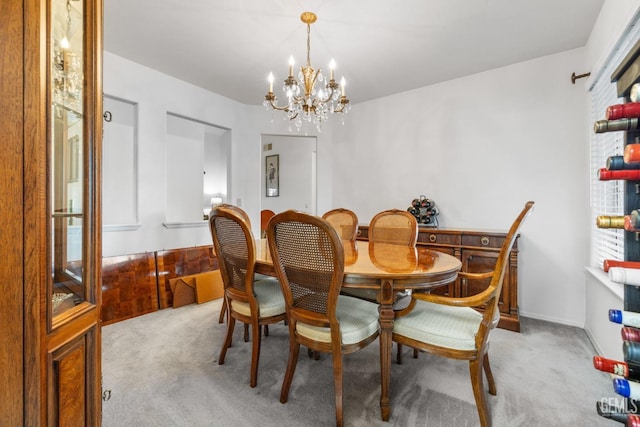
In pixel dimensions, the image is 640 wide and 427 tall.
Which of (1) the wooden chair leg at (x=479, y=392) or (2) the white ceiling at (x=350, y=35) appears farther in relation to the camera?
(2) the white ceiling at (x=350, y=35)

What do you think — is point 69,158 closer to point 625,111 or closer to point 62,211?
point 62,211

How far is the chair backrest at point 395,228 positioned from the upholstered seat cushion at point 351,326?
1.01 m

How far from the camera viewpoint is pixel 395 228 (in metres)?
2.69

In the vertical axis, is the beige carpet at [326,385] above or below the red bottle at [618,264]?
below

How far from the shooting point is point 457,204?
3.40 m

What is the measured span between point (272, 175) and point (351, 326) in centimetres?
499

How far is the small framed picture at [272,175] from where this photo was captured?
19.9 ft

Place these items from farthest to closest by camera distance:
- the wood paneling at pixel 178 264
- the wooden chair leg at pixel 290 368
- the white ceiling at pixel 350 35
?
the wood paneling at pixel 178 264 < the white ceiling at pixel 350 35 < the wooden chair leg at pixel 290 368

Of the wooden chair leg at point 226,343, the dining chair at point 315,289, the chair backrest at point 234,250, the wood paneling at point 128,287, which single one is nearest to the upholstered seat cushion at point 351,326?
the dining chair at point 315,289

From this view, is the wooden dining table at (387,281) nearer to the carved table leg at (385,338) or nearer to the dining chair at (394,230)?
the carved table leg at (385,338)

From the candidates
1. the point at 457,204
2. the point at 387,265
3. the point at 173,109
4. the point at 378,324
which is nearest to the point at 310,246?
the point at 387,265

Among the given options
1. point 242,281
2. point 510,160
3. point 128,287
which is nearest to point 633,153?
point 242,281

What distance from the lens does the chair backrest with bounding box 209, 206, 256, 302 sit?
1729 mm

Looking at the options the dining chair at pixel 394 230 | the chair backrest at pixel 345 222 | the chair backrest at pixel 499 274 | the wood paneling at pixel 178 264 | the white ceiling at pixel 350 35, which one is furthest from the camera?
the wood paneling at pixel 178 264
